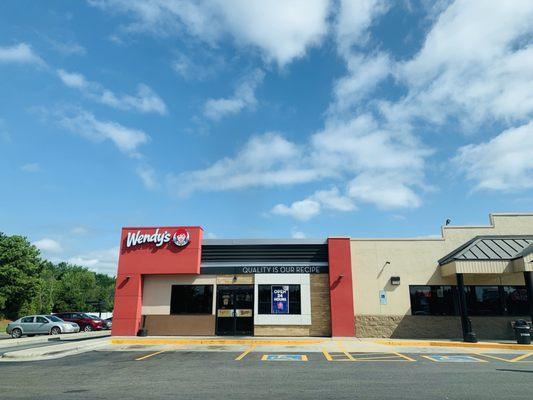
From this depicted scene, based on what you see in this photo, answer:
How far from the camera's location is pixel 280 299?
20.7 meters

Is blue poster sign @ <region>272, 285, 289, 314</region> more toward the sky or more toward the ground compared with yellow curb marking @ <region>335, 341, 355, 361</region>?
→ more toward the sky

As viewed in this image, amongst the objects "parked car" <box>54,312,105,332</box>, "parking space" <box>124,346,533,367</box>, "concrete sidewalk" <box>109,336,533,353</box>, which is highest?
"parked car" <box>54,312,105,332</box>

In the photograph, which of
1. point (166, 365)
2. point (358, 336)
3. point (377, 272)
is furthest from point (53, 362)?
point (377, 272)

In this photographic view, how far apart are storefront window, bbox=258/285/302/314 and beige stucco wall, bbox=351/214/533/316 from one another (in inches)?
115

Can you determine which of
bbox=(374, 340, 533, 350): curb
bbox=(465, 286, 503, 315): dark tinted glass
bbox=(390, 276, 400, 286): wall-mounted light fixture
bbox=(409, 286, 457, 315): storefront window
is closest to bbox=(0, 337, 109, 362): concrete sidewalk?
bbox=(374, 340, 533, 350): curb

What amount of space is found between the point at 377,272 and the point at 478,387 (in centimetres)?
1223

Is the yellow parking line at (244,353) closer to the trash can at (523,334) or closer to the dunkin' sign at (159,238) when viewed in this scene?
the dunkin' sign at (159,238)

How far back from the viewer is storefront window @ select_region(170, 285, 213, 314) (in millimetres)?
20906

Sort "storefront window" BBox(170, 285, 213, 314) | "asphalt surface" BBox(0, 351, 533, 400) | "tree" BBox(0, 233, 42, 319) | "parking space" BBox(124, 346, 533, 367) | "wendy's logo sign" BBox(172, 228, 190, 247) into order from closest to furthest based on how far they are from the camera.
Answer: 1. "asphalt surface" BBox(0, 351, 533, 400)
2. "parking space" BBox(124, 346, 533, 367)
3. "storefront window" BBox(170, 285, 213, 314)
4. "wendy's logo sign" BBox(172, 228, 190, 247)
5. "tree" BBox(0, 233, 42, 319)

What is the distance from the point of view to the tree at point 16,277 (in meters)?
46.3

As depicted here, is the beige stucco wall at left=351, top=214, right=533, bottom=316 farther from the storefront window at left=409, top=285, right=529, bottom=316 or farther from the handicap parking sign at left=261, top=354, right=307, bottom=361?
the handicap parking sign at left=261, top=354, right=307, bottom=361

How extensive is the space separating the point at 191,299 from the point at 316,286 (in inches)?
256

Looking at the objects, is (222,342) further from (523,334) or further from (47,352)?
(523,334)

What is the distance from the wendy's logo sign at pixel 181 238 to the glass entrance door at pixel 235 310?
292 cm
